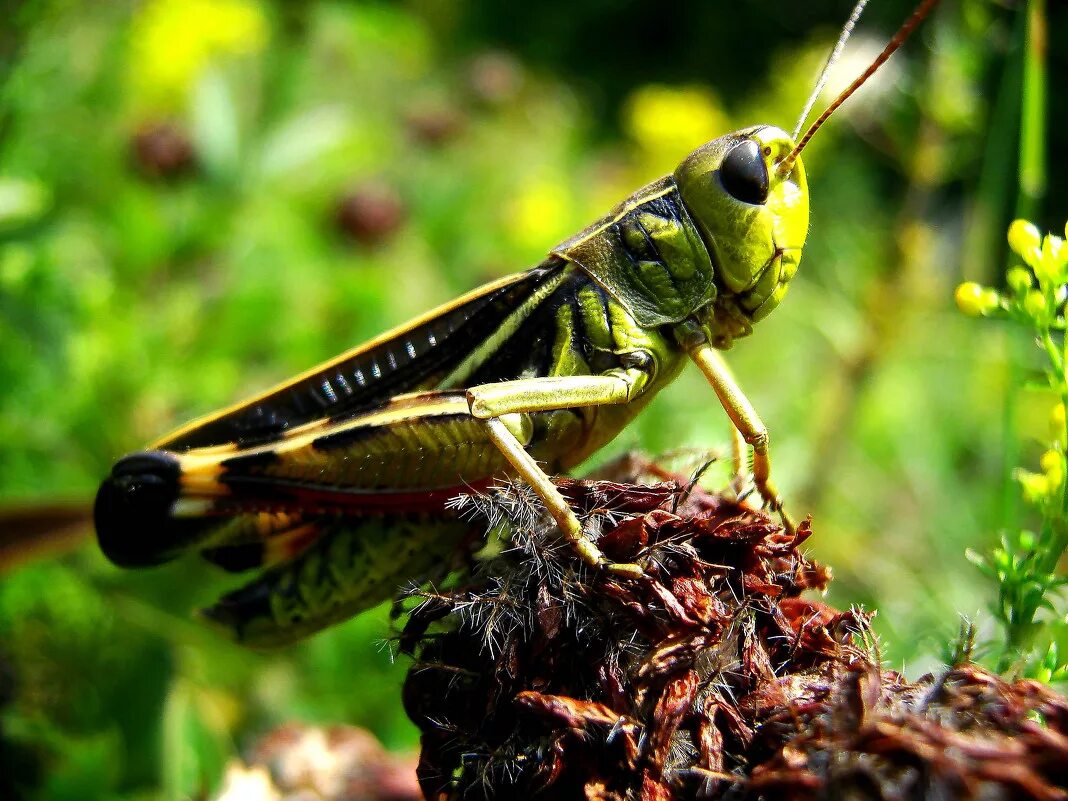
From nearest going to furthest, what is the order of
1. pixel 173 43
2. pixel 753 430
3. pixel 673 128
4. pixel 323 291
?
pixel 753 430, pixel 323 291, pixel 173 43, pixel 673 128

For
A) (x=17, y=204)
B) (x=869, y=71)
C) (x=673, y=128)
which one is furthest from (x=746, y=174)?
(x=673, y=128)

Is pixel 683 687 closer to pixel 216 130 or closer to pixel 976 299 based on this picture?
pixel 976 299

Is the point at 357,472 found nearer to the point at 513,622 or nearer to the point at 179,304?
the point at 513,622

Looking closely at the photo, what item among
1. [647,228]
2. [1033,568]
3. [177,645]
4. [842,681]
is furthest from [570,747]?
[177,645]

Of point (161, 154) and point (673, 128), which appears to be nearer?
point (161, 154)

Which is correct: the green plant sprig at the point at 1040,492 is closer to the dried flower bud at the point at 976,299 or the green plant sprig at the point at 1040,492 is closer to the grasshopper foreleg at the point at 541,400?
the dried flower bud at the point at 976,299

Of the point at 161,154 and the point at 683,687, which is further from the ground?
the point at 161,154
